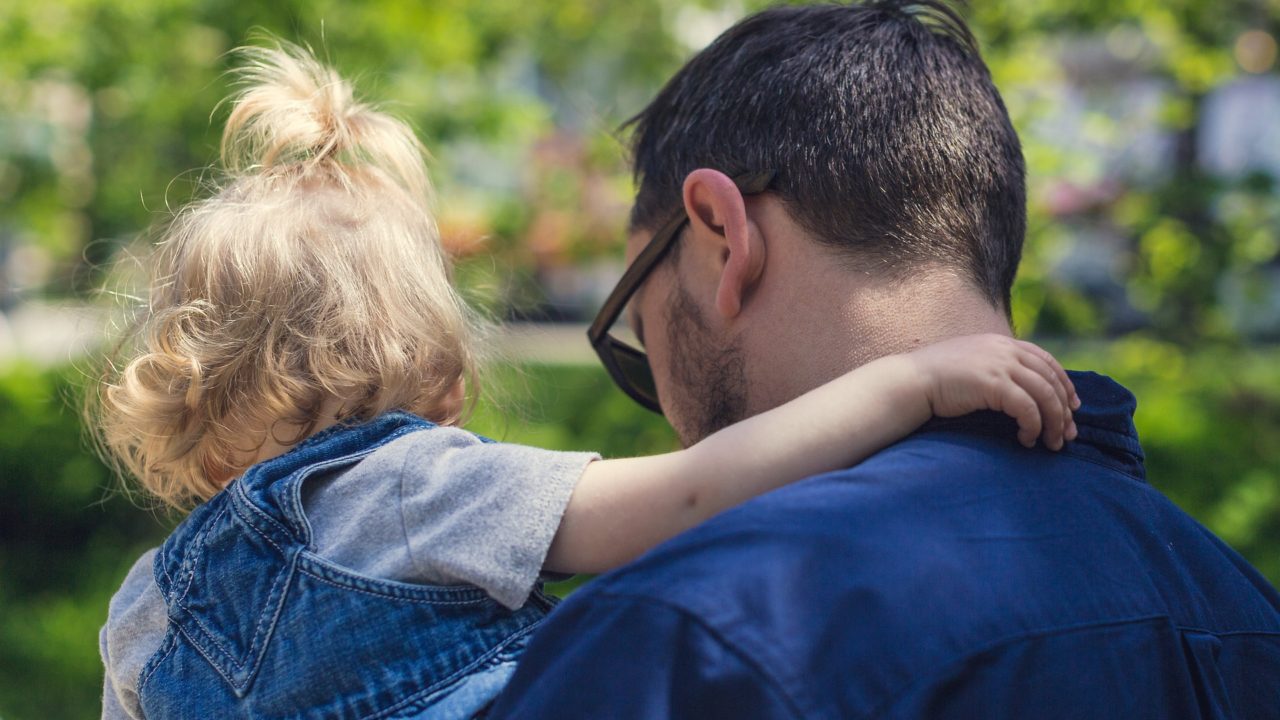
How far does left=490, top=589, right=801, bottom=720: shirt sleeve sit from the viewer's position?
3.64 ft

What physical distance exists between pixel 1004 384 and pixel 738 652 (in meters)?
0.53

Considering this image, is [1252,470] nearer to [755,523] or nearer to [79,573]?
[755,523]

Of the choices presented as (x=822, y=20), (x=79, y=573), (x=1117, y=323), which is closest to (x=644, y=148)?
(x=822, y=20)

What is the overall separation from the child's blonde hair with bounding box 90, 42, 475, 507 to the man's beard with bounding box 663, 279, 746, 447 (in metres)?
0.38

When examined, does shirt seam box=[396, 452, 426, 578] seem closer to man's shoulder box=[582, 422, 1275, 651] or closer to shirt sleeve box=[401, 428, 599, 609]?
shirt sleeve box=[401, 428, 599, 609]

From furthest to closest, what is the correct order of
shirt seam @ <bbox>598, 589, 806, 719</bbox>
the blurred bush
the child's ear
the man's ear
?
the blurred bush, the child's ear, the man's ear, shirt seam @ <bbox>598, 589, 806, 719</bbox>

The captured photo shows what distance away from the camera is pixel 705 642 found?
1127 mm

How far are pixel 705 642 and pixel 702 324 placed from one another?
833 millimetres

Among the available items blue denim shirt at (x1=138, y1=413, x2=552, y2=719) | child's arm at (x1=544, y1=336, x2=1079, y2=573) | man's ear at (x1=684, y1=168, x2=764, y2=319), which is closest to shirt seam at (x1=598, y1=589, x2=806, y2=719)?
child's arm at (x1=544, y1=336, x2=1079, y2=573)

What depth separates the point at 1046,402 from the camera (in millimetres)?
1418

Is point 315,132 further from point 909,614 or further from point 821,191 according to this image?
point 909,614

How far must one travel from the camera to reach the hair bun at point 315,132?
82.3 inches

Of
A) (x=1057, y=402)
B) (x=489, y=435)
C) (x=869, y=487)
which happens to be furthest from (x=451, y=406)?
(x=489, y=435)

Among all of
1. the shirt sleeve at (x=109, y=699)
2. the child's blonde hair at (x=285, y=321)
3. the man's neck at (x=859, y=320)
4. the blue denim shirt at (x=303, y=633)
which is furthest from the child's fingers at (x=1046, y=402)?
the shirt sleeve at (x=109, y=699)
